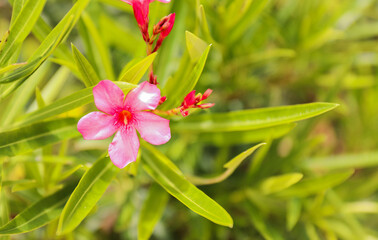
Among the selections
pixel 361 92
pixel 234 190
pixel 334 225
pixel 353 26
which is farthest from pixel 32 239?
pixel 353 26

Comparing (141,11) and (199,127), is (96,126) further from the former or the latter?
(199,127)

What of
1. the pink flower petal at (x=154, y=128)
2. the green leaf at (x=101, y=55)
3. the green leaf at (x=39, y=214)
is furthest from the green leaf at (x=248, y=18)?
the green leaf at (x=39, y=214)

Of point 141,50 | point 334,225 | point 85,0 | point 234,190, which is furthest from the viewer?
point 234,190

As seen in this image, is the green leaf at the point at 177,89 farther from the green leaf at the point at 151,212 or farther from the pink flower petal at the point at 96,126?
the green leaf at the point at 151,212

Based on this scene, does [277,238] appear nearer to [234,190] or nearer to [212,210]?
[234,190]

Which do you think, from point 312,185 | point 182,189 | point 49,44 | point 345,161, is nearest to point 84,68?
point 49,44

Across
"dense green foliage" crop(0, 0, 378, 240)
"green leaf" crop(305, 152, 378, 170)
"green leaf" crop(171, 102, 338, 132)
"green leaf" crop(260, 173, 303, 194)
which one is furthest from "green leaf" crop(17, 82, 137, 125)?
"green leaf" crop(305, 152, 378, 170)
